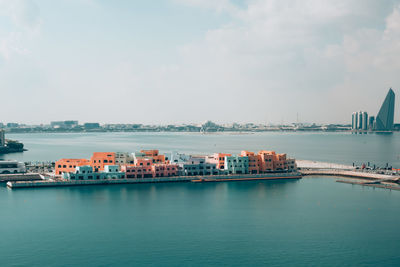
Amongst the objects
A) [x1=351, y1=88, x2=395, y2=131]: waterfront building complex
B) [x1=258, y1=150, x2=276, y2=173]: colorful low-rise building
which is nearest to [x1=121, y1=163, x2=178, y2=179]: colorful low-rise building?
[x1=258, y1=150, x2=276, y2=173]: colorful low-rise building

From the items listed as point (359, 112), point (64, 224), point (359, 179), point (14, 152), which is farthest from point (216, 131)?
point (64, 224)

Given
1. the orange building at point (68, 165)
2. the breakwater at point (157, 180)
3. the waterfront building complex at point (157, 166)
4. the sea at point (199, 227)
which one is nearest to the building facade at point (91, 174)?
the waterfront building complex at point (157, 166)

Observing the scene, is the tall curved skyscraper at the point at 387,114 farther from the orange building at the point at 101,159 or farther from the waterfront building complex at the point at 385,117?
the orange building at the point at 101,159

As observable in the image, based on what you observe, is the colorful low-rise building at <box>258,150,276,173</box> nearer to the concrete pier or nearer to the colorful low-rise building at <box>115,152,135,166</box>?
the colorful low-rise building at <box>115,152,135,166</box>

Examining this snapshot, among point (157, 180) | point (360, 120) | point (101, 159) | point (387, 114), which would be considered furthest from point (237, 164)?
point (360, 120)

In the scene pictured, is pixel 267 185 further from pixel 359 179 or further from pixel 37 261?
pixel 37 261

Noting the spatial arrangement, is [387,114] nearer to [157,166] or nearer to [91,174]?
[157,166]
